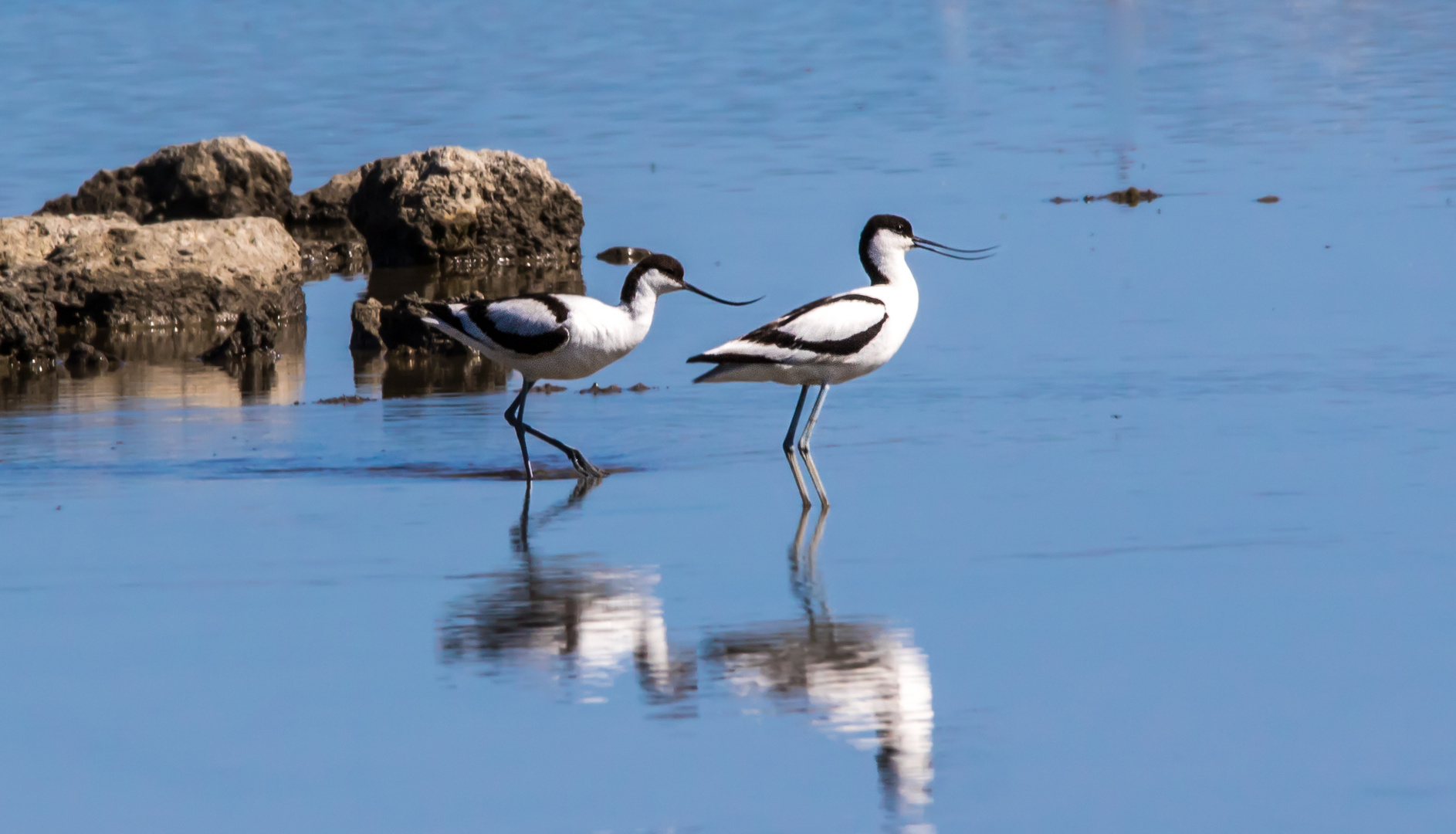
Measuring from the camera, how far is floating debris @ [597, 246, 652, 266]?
55.2 feet

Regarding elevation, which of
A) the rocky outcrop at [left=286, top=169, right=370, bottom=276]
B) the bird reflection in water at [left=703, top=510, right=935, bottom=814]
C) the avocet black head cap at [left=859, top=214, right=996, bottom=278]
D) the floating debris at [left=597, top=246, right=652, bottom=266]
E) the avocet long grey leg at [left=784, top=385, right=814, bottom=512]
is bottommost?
the bird reflection in water at [left=703, top=510, right=935, bottom=814]

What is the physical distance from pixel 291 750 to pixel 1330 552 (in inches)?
148

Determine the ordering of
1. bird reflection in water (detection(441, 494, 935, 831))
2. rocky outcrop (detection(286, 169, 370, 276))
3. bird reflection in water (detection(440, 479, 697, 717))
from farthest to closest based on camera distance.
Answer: rocky outcrop (detection(286, 169, 370, 276)) < bird reflection in water (detection(440, 479, 697, 717)) < bird reflection in water (detection(441, 494, 935, 831))

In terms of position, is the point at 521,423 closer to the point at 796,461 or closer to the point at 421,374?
the point at 796,461

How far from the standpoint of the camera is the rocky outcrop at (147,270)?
48.1 feet

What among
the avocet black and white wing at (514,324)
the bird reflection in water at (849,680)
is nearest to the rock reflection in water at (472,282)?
the avocet black and white wing at (514,324)

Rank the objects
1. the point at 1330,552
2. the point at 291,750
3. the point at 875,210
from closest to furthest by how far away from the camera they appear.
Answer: the point at 291,750 → the point at 1330,552 → the point at 875,210

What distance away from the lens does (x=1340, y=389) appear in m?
10.4

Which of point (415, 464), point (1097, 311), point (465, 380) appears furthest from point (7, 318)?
point (1097, 311)

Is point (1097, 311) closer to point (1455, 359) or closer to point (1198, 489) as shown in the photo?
point (1455, 359)

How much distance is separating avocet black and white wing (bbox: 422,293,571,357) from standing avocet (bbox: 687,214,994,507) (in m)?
0.95

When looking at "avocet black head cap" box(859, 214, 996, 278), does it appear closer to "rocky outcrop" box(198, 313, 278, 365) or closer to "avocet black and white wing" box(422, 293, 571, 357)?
"avocet black and white wing" box(422, 293, 571, 357)

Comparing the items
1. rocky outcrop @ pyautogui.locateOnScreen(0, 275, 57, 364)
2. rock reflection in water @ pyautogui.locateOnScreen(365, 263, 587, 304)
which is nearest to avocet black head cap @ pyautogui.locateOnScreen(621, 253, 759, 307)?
rocky outcrop @ pyautogui.locateOnScreen(0, 275, 57, 364)

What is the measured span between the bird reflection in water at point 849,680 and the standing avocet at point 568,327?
9.94ft
